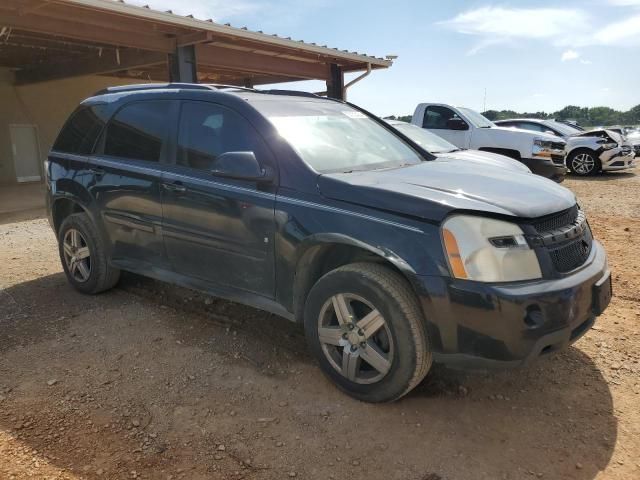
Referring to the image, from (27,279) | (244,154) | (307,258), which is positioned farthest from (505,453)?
(27,279)

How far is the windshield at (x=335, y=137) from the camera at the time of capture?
334 centimetres

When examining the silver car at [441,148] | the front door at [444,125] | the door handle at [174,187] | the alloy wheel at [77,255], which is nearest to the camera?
the door handle at [174,187]

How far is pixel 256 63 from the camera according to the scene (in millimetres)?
12930

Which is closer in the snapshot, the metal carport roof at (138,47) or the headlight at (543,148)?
the metal carport roof at (138,47)

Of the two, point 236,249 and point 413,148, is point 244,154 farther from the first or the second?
point 413,148

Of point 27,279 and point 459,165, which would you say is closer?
point 459,165

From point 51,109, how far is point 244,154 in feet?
47.7

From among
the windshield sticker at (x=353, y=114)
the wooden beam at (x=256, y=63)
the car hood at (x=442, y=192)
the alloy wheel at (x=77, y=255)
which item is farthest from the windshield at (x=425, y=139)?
the wooden beam at (x=256, y=63)

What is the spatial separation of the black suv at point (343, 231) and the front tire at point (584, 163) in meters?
11.9

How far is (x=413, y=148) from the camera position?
4.14 m

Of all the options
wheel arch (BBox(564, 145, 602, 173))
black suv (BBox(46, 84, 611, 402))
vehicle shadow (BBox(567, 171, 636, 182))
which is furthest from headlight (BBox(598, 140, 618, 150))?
black suv (BBox(46, 84, 611, 402))

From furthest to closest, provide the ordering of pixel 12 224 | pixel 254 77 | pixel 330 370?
pixel 254 77 < pixel 12 224 < pixel 330 370

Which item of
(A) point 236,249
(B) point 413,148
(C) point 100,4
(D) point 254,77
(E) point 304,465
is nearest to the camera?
(E) point 304,465

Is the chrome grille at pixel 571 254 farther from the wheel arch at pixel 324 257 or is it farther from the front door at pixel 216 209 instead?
the front door at pixel 216 209
